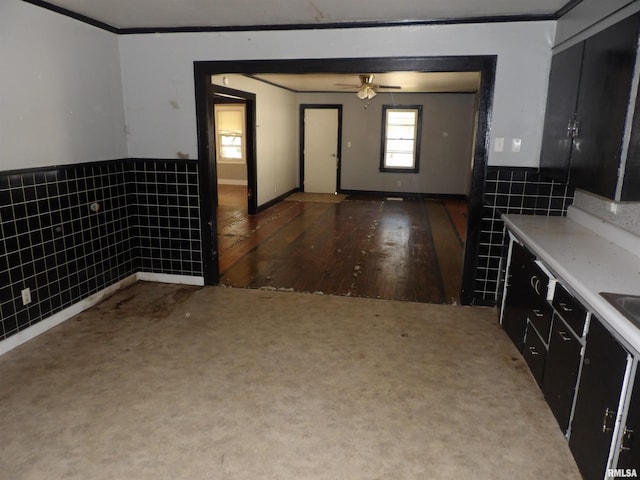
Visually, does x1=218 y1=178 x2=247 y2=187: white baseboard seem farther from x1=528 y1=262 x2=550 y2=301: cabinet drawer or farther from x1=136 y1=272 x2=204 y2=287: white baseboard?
x1=528 y1=262 x2=550 y2=301: cabinet drawer

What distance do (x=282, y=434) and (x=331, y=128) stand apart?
8662 millimetres

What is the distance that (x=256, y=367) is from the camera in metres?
2.89

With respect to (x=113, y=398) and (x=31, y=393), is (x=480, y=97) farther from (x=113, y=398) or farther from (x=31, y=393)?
Result: (x=31, y=393)

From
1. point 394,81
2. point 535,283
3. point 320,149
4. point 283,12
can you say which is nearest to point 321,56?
point 283,12

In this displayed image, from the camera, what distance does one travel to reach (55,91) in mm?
3324

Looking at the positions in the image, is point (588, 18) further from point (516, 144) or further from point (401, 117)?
point (401, 117)

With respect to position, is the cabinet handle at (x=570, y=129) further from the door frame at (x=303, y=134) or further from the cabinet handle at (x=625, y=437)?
the door frame at (x=303, y=134)

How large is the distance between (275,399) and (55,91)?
270cm

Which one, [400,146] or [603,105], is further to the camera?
[400,146]

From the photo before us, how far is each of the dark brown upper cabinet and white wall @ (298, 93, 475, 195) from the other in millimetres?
6526

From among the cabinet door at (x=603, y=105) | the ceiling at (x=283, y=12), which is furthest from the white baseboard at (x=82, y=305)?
the cabinet door at (x=603, y=105)

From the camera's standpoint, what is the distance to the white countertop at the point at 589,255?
179cm

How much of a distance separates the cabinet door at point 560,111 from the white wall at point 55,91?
3.56 meters

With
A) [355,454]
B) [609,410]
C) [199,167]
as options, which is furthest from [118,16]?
[609,410]
